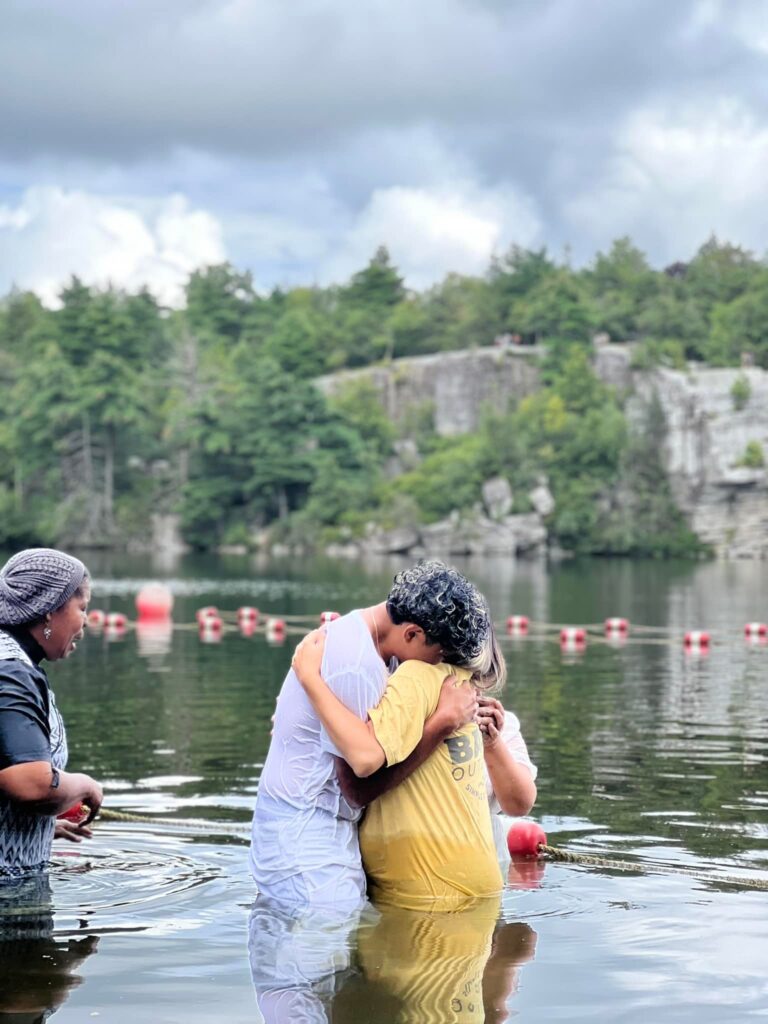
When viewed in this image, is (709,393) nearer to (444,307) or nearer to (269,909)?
(444,307)

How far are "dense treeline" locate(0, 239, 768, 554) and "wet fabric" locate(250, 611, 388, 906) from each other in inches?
2816

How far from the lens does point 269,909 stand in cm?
680

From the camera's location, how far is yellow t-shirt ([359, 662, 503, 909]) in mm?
5980

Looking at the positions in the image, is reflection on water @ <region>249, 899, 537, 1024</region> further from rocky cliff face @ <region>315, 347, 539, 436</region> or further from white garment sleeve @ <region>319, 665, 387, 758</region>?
rocky cliff face @ <region>315, 347, 539, 436</region>

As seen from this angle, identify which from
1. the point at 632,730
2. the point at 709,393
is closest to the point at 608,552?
the point at 709,393

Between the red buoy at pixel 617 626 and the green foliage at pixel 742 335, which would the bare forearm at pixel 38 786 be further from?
the green foliage at pixel 742 335

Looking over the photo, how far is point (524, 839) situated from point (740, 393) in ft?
242

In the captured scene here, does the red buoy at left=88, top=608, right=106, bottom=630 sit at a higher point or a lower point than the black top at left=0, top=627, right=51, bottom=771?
lower

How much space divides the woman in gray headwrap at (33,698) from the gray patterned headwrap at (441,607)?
135 cm

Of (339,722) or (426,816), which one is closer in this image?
(339,722)

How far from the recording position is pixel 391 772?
6121mm

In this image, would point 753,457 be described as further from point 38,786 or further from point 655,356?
point 38,786

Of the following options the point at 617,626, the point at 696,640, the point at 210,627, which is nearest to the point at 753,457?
the point at 617,626

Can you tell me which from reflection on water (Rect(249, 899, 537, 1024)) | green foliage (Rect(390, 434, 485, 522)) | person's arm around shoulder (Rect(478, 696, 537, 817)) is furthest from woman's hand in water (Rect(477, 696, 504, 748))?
green foliage (Rect(390, 434, 485, 522))
